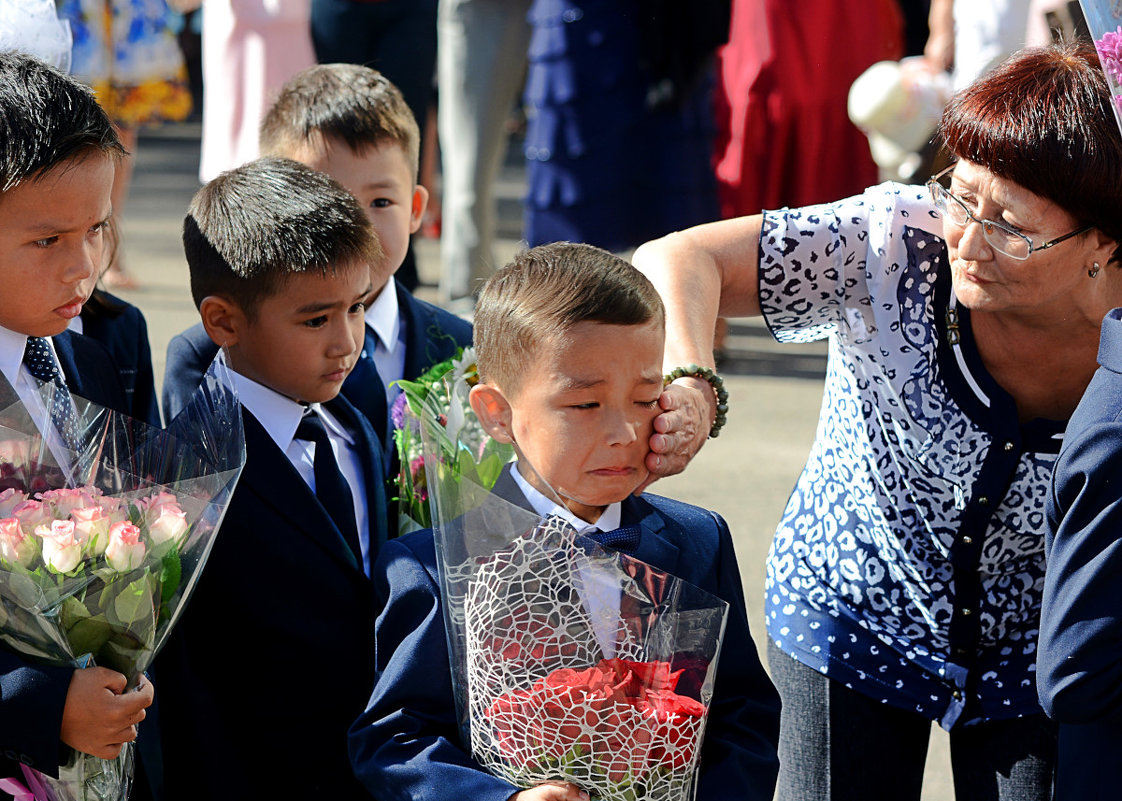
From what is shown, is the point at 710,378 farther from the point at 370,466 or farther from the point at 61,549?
the point at 61,549

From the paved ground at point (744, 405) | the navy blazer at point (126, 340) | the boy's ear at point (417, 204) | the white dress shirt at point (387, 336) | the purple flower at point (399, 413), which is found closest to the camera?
the purple flower at point (399, 413)

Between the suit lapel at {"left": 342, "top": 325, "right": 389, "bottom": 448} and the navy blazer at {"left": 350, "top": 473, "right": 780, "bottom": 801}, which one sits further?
the suit lapel at {"left": 342, "top": 325, "right": 389, "bottom": 448}

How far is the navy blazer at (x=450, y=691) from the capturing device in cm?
187

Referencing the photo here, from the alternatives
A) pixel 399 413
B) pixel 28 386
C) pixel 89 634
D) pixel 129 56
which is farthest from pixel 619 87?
pixel 89 634

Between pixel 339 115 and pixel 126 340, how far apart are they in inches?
26.9

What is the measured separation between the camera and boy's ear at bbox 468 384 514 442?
206 centimetres

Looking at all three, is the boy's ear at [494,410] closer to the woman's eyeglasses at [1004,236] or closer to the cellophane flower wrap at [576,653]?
the cellophane flower wrap at [576,653]

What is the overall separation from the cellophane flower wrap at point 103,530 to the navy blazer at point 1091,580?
43.4 inches

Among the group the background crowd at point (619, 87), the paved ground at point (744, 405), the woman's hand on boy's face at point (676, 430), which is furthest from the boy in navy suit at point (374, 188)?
the background crowd at point (619, 87)

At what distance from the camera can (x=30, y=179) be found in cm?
215

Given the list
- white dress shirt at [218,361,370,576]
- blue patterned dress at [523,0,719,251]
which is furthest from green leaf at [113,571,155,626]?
blue patterned dress at [523,0,719,251]

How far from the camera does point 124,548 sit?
5.99 feet

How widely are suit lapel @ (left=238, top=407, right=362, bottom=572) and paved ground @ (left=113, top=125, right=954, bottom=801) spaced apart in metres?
1.80

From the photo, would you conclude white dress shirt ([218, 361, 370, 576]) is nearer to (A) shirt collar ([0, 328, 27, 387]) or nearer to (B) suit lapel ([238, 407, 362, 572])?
(B) suit lapel ([238, 407, 362, 572])
